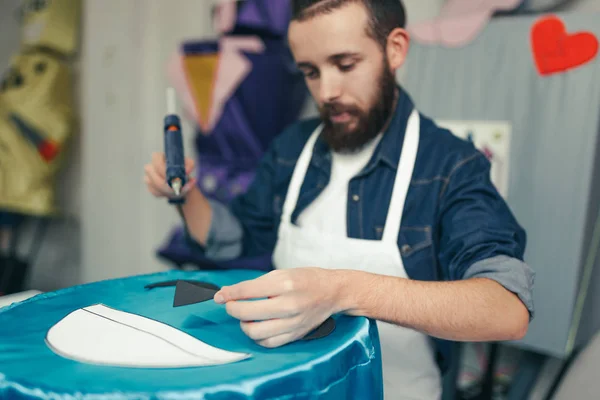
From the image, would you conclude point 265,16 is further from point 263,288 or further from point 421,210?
point 263,288

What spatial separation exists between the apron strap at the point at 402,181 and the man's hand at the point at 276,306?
41 cm

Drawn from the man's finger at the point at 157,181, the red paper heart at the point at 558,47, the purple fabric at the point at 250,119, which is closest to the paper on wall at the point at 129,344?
the man's finger at the point at 157,181

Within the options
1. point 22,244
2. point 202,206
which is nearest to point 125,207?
point 22,244

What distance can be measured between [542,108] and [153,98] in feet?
5.97

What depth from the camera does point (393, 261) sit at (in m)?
1.08

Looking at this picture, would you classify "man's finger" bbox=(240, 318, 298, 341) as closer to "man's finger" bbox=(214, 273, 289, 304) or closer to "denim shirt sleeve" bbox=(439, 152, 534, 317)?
"man's finger" bbox=(214, 273, 289, 304)

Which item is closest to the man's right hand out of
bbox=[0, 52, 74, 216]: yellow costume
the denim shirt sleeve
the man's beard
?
the man's beard

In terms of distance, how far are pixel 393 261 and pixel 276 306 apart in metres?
0.45

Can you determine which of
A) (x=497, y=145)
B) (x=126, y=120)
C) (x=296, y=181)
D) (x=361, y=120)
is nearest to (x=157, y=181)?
(x=296, y=181)

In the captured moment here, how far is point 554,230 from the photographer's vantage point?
1.43m

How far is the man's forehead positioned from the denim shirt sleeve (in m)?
0.32

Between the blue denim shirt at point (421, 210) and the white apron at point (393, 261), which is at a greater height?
the blue denim shirt at point (421, 210)

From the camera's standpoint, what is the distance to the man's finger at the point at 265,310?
678mm

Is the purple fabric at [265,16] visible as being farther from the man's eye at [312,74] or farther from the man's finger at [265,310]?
the man's finger at [265,310]
